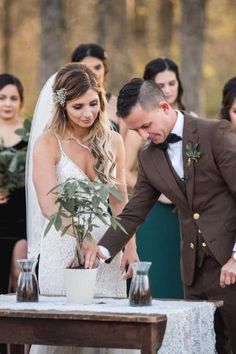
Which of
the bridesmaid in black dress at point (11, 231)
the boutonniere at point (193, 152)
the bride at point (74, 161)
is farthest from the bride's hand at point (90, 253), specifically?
the bridesmaid in black dress at point (11, 231)

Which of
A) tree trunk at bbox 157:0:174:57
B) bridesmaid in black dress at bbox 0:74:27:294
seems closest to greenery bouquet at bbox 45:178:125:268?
bridesmaid in black dress at bbox 0:74:27:294

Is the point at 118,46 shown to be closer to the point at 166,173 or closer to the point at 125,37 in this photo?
the point at 125,37

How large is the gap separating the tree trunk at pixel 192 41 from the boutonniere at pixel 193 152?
8.85m

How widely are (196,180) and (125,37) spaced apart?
11.3m

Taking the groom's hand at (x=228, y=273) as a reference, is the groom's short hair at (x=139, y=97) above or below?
above

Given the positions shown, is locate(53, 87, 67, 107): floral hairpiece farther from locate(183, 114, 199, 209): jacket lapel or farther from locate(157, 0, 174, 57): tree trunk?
locate(157, 0, 174, 57): tree trunk

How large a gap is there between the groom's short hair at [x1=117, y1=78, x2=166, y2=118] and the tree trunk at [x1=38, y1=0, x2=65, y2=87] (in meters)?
8.15

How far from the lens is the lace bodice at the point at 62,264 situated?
659 centimetres

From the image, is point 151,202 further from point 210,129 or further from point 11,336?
point 11,336

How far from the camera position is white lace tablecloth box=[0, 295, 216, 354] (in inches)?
215

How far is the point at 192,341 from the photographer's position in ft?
18.5

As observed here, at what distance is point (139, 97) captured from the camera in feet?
19.6

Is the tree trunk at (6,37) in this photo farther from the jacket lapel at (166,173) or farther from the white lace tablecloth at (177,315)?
the white lace tablecloth at (177,315)

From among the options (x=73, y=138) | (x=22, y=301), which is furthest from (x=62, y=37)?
(x=22, y=301)
